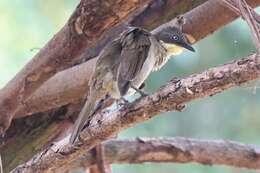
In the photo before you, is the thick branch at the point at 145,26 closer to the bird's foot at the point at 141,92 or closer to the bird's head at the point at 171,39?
the bird's head at the point at 171,39

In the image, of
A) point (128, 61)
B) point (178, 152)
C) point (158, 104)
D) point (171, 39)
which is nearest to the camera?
point (158, 104)

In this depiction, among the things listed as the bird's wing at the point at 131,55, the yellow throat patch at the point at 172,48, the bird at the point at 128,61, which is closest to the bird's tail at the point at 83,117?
the bird at the point at 128,61

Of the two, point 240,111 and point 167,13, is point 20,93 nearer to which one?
point 167,13

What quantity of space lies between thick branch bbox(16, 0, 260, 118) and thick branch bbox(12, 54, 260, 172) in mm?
520

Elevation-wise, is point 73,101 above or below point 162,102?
below

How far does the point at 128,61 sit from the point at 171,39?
21 centimetres

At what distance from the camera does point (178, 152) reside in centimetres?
254

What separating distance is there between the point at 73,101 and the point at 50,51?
0.55m

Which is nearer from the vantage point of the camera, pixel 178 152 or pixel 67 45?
pixel 67 45

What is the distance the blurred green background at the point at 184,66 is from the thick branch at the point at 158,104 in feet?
3.30

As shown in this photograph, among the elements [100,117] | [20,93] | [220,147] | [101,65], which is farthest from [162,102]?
[220,147]

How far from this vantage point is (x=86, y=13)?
1.64m

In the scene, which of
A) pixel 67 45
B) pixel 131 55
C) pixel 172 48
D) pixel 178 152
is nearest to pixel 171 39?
pixel 172 48

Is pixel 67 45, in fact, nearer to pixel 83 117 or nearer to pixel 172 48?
pixel 83 117
